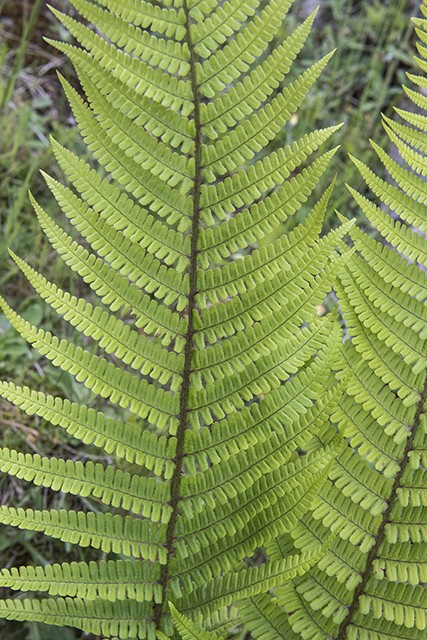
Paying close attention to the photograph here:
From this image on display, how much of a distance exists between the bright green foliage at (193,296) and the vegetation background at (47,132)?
0.84 m

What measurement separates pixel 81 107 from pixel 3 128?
6.09 feet

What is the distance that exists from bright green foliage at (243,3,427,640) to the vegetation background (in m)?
0.61

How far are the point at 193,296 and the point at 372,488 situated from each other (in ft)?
1.74

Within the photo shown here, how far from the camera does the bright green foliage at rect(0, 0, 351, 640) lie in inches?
54.4

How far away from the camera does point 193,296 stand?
1.43 metres

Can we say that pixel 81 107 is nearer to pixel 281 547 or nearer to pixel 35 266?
pixel 281 547

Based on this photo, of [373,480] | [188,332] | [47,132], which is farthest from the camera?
[47,132]

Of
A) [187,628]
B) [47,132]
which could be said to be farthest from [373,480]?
[47,132]

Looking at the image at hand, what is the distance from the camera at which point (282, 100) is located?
4.54 ft

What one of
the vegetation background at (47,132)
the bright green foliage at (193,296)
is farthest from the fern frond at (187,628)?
the vegetation background at (47,132)

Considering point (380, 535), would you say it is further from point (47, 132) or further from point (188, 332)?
point (47, 132)

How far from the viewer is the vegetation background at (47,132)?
2.40m

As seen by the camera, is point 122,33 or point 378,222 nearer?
point 122,33

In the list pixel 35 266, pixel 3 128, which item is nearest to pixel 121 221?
pixel 35 266
